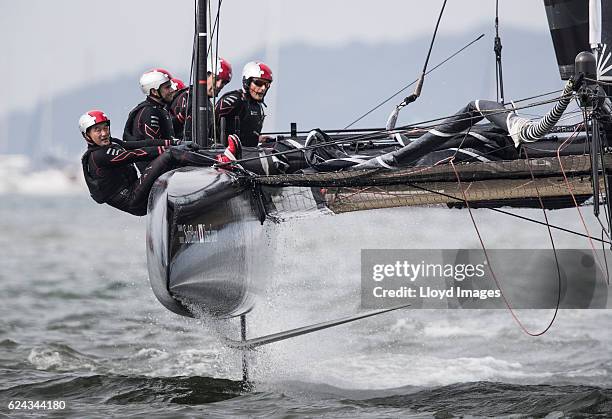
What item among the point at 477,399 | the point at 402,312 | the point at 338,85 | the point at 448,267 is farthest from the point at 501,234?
the point at 338,85

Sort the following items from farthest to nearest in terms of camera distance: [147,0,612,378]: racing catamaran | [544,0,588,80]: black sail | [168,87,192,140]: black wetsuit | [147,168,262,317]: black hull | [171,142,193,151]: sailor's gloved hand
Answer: [168,87,192,140]: black wetsuit < [544,0,588,80]: black sail < [171,142,193,151]: sailor's gloved hand < [147,168,262,317]: black hull < [147,0,612,378]: racing catamaran

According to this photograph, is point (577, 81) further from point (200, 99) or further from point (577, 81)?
point (200, 99)

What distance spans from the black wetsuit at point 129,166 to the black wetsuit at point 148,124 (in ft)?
0.61

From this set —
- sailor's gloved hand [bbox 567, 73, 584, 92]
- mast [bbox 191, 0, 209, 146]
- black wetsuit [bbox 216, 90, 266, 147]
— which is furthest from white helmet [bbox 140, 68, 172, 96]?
sailor's gloved hand [bbox 567, 73, 584, 92]

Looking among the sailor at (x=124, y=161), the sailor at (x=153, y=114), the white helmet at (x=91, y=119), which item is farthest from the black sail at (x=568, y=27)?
the white helmet at (x=91, y=119)

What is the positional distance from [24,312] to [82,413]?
5.22 m

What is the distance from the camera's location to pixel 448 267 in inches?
289

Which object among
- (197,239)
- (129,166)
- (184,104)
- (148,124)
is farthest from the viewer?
(184,104)

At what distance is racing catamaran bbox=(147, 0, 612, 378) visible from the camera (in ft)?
17.6

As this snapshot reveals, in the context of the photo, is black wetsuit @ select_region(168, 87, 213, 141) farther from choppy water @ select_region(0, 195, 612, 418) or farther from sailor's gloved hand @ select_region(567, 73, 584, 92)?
sailor's gloved hand @ select_region(567, 73, 584, 92)

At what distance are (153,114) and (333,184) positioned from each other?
1.65 metres

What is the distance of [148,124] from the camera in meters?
6.88

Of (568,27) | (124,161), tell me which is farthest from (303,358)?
(568,27)

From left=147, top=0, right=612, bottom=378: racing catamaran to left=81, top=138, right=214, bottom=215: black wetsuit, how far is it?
249mm
